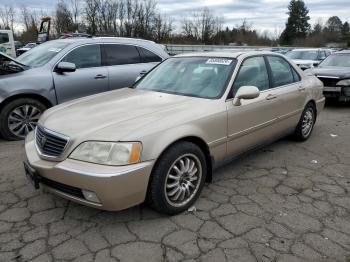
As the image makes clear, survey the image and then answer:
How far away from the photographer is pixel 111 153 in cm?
290

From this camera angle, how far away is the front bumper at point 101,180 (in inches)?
111

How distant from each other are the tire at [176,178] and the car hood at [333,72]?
6.67 m

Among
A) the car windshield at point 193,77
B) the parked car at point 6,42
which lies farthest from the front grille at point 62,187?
the parked car at point 6,42

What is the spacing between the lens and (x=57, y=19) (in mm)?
44031

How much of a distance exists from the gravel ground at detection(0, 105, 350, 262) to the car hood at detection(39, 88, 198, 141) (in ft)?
2.86

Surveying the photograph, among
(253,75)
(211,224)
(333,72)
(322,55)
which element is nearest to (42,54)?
(253,75)

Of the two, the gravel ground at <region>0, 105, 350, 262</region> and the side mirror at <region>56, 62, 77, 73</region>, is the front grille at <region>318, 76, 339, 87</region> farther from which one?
the side mirror at <region>56, 62, 77, 73</region>

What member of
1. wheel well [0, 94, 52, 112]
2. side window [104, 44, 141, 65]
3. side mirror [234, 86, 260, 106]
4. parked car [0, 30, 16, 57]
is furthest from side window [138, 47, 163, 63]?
parked car [0, 30, 16, 57]

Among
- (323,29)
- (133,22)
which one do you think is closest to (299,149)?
(133,22)

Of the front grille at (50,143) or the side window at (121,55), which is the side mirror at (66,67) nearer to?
the side window at (121,55)

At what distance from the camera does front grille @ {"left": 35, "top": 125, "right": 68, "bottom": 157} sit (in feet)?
10.2

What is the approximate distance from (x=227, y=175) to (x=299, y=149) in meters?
1.69

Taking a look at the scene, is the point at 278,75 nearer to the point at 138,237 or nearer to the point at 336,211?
the point at 336,211

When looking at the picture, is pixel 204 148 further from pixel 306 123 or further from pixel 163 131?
pixel 306 123
